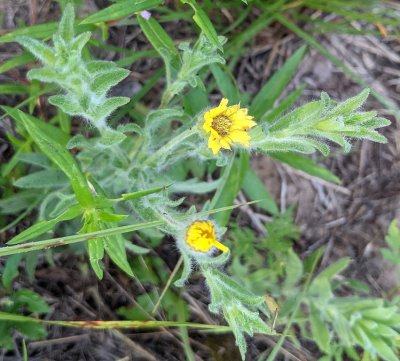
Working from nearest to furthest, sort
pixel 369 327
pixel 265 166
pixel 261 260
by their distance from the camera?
pixel 369 327
pixel 261 260
pixel 265 166

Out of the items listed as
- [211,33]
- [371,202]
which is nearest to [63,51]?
[211,33]

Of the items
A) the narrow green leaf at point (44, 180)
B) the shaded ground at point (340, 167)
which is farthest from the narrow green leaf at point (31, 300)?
the shaded ground at point (340, 167)

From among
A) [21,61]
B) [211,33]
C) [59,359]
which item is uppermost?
[211,33]

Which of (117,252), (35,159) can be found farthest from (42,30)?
(117,252)

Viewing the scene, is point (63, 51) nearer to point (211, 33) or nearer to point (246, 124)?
point (211, 33)

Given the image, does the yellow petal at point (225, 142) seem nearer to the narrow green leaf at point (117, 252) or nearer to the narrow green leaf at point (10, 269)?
the narrow green leaf at point (117, 252)

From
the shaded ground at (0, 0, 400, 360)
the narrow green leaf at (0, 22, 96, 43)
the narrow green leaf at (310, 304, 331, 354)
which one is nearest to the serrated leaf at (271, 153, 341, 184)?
the shaded ground at (0, 0, 400, 360)
